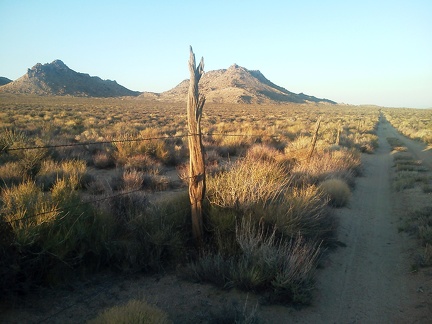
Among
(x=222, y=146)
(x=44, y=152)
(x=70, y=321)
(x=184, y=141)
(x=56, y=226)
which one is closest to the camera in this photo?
(x=70, y=321)

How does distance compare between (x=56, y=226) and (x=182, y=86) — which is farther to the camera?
(x=182, y=86)

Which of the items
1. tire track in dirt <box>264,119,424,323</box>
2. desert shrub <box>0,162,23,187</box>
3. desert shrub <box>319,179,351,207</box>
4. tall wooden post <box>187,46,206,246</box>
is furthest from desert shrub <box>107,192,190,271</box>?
desert shrub <box>319,179,351,207</box>

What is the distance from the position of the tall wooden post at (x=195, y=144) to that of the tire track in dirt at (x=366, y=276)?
229 centimetres

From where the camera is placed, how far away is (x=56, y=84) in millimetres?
136000

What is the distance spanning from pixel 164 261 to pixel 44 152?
8.26m

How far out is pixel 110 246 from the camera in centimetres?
561

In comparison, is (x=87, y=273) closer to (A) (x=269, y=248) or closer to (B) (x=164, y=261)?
(B) (x=164, y=261)

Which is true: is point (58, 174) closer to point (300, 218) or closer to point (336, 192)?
point (300, 218)

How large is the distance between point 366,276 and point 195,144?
383cm

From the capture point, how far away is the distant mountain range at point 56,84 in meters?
123

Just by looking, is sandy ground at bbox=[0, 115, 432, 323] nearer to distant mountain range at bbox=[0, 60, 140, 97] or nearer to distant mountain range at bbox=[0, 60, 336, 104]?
distant mountain range at bbox=[0, 60, 336, 104]

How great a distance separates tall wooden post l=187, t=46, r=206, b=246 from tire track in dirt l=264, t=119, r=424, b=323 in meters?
2.29

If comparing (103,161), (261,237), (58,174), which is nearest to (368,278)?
(261,237)

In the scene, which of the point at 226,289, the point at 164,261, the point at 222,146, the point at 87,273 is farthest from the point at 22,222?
the point at 222,146
